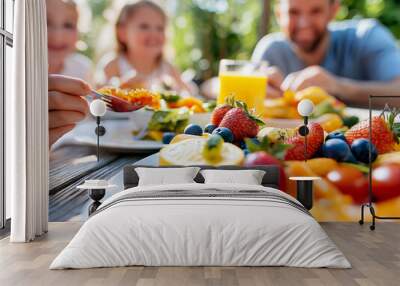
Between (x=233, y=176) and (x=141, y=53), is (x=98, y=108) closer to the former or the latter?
(x=141, y=53)

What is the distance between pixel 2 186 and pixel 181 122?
5.36ft

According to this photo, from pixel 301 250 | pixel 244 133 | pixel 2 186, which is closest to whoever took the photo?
pixel 301 250

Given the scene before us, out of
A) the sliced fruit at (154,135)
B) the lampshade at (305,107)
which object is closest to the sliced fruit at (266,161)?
the lampshade at (305,107)

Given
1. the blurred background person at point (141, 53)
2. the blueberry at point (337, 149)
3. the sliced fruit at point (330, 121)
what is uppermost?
the blurred background person at point (141, 53)

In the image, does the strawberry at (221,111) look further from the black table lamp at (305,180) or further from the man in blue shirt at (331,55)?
the black table lamp at (305,180)

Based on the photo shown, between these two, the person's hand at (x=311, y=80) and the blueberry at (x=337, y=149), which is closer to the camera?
the blueberry at (x=337, y=149)

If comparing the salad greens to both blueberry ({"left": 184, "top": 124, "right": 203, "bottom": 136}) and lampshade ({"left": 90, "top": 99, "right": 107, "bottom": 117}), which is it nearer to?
blueberry ({"left": 184, "top": 124, "right": 203, "bottom": 136})

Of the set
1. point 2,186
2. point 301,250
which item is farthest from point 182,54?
point 301,250

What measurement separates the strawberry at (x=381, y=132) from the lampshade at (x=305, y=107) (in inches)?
15.3

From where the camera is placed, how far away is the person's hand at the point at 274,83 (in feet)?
20.3

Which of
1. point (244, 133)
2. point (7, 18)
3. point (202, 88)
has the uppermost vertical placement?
point (7, 18)

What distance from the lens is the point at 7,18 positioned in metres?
5.69

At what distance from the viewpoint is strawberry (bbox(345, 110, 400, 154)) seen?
20.1 ft

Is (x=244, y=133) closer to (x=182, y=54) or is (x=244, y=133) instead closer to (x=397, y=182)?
(x=182, y=54)
